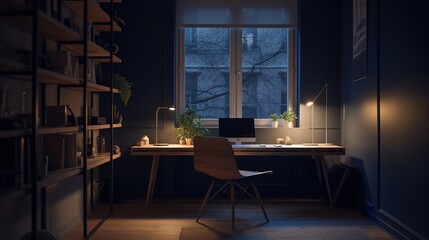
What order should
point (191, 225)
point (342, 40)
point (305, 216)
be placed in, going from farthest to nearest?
point (342, 40) < point (305, 216) < point (191, 225)

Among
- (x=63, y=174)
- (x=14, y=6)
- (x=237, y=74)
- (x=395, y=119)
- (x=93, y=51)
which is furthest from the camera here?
(x=237, y=74)

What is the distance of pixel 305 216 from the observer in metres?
4.06

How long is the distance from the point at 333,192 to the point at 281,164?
2.51 ft

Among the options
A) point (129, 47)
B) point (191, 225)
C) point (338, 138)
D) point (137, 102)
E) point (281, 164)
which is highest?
point (129, 47)

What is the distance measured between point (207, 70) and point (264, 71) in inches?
29.5

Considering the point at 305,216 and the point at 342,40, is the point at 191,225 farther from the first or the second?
the point at 342,40

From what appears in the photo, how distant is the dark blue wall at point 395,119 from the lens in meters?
2.88

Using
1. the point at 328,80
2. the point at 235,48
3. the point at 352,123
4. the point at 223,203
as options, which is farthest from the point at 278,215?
the point at 235,48


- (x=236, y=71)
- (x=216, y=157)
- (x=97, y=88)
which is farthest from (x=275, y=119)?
(x=97, y=88)

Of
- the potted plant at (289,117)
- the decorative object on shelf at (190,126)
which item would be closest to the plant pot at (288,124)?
the potted plant at (289,117)

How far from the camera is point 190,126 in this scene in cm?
474

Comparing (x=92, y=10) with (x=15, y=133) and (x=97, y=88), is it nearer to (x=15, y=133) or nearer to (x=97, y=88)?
(x=97, y=88)

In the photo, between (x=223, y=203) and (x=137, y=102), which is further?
(x=137, y=102)

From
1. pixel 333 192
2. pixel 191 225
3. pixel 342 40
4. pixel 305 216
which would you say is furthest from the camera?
pixel 342 40
